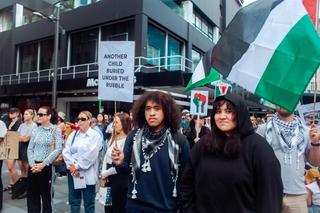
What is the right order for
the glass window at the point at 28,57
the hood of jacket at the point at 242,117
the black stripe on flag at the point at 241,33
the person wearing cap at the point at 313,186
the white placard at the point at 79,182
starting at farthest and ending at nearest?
the glass window at the point at 28,57, the white placard at the point at 79,182, the person wearing cap at the point at 313,186, the black stripe on flag at the point at 241,33, the hood of jacket at the point at 242,117

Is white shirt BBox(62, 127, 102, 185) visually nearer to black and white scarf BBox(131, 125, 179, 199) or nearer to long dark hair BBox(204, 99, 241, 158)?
black and white scarf BBox(131, 125, 179, 199)

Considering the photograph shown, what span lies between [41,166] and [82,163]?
22.3 inches

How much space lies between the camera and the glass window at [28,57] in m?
25.8

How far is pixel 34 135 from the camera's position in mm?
5305

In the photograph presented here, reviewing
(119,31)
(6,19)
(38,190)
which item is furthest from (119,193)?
(6,19)

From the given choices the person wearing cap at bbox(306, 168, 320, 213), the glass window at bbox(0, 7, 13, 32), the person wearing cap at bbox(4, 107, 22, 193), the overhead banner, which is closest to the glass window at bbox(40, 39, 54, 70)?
the glass window at bbox(0, 7, 13, 32)

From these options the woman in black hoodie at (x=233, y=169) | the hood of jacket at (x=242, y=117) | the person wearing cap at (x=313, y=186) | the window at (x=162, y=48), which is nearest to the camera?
the woman in black hoodie at (x=233, y=169)

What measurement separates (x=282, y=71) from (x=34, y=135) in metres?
3.70

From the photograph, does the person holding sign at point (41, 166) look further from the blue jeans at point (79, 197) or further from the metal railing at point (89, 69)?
the metal railing at point (89, 69)

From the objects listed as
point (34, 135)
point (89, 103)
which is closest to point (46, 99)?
point (89, 103)

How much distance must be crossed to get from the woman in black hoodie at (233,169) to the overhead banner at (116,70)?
194cm

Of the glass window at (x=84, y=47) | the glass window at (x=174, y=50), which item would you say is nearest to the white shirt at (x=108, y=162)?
the glass window at (x=174, y=50)

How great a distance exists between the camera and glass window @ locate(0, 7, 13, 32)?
91.4 feet

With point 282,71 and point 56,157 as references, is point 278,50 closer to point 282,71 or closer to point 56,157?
point 282,71
